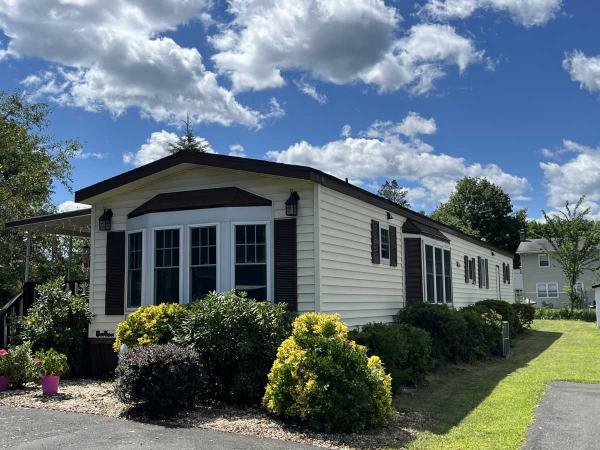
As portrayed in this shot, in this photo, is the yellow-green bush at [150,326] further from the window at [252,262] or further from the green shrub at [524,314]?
the green shrub at [524,314]

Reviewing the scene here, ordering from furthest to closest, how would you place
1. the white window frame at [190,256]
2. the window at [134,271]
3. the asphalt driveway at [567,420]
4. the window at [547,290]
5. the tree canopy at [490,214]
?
the tree canopy at [490,214] → the window at [547,290] → the window at [134,271] → the white window frame at [190,256] → the asphalt driveway at [567,420]

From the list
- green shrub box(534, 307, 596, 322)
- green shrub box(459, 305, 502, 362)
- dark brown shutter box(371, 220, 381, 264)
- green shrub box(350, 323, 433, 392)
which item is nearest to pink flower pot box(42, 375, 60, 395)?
green shrub box(350, 323, 433, 392)

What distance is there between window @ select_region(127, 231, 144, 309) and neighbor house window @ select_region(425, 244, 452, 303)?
7.12 m

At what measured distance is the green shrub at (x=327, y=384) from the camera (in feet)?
22.1

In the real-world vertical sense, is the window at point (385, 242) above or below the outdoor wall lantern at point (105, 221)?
below

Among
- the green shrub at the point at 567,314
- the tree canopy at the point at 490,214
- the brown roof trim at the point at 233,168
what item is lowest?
the green shrub at the point at 567,314

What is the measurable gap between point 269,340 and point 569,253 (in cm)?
2984

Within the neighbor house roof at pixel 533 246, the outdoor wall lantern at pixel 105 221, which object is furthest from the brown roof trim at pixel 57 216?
the neighbor house roof at pixel 533 246

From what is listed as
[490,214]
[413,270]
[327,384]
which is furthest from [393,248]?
[490,214]

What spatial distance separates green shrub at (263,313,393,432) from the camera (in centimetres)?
673

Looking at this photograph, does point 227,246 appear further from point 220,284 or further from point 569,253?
point 569,253

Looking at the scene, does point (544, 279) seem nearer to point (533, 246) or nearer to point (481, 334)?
point (533, 246)

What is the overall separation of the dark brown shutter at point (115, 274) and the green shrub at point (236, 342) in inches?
118

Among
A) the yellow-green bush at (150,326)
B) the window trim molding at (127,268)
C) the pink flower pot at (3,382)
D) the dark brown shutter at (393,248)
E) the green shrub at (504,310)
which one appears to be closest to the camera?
the yellow-green bush at (150,326)
